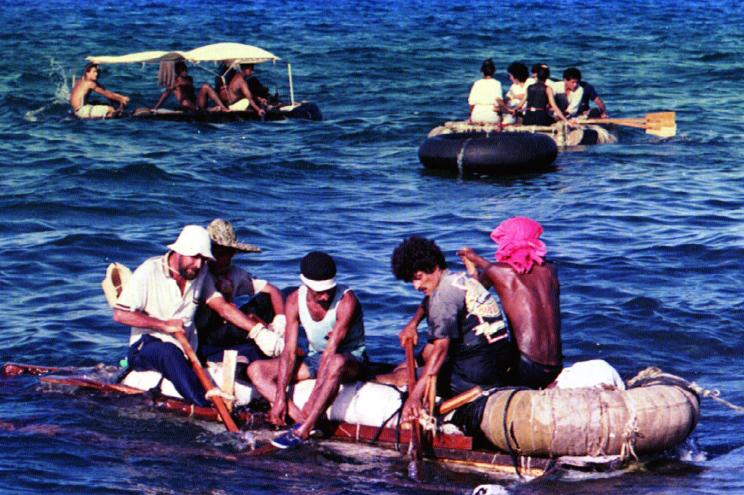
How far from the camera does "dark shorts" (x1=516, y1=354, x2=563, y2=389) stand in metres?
8.66

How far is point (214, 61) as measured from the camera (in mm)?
24578

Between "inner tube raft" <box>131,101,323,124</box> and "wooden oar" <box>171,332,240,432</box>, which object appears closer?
"wooden oar" <box>171,332,240,432</box>

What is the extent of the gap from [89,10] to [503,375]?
46.4 metres

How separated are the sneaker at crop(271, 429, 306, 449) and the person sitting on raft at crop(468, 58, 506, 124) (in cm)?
1286

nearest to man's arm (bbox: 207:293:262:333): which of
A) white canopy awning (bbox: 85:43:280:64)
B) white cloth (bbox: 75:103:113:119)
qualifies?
white canopy awning (bbox: 85:43:280:64)

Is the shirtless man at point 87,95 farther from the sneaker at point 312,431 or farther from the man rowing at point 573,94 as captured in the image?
the sneaker at point 312,431

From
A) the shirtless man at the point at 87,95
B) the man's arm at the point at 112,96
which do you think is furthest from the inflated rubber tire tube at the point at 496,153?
the shirtless man at the point at 87,95

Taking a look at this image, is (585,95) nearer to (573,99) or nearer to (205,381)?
(573,99)

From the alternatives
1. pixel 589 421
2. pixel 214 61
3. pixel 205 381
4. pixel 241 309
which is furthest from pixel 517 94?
pixel 589 421

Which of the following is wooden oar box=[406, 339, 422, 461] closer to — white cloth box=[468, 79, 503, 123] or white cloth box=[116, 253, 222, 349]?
white cloth box=[116, 253, 222, 349]

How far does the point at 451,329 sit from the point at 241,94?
17090 mm

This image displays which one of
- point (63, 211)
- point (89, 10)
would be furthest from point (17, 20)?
point (63, 211)

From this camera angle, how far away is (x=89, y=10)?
5219cm

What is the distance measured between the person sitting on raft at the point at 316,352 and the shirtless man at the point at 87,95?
16559 millimetres
